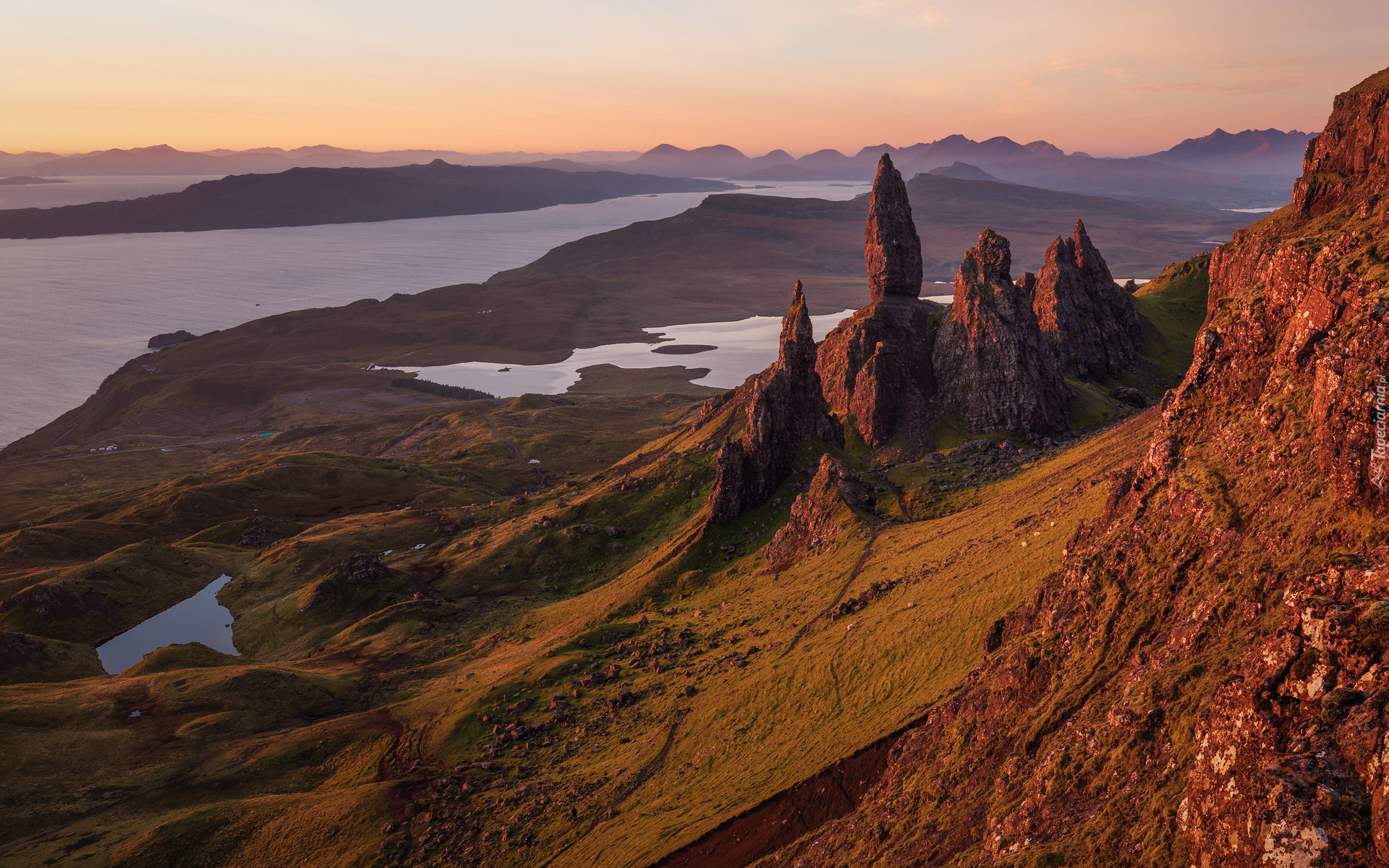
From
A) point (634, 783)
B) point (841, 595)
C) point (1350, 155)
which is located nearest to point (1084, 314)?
point (1350, 155)

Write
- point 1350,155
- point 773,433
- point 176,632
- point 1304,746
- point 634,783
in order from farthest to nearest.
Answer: point 176,632 < point 773,433 < point 1350,155 < point 634,783 < point 1304,746

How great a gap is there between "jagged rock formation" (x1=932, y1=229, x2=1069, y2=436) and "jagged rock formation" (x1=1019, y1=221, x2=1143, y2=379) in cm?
2420

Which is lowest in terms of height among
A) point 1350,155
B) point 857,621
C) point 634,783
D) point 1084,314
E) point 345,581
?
point 345,581

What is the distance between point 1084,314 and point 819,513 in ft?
316

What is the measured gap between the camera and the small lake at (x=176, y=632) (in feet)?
434

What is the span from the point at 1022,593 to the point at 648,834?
3436 centimetres

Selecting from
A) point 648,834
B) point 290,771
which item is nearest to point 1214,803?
point 648,834

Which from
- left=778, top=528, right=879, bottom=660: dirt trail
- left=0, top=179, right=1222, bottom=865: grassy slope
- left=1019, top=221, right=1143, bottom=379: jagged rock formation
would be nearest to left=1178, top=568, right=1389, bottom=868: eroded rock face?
left=0, top=179, right=1222, bottom=865: grassy slope

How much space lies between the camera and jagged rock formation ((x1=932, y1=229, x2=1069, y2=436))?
129 meters

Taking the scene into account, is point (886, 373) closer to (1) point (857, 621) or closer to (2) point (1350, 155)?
(2) point (1350, 155)

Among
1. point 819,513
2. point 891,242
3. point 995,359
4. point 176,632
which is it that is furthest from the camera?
point 891,242

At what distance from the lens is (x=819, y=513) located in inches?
4161

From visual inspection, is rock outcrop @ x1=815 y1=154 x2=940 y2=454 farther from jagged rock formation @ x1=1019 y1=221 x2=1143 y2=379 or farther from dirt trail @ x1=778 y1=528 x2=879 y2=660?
dirt trail @ x1=778 y1=528 x2=879 y2=660

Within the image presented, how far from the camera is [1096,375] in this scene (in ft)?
522
